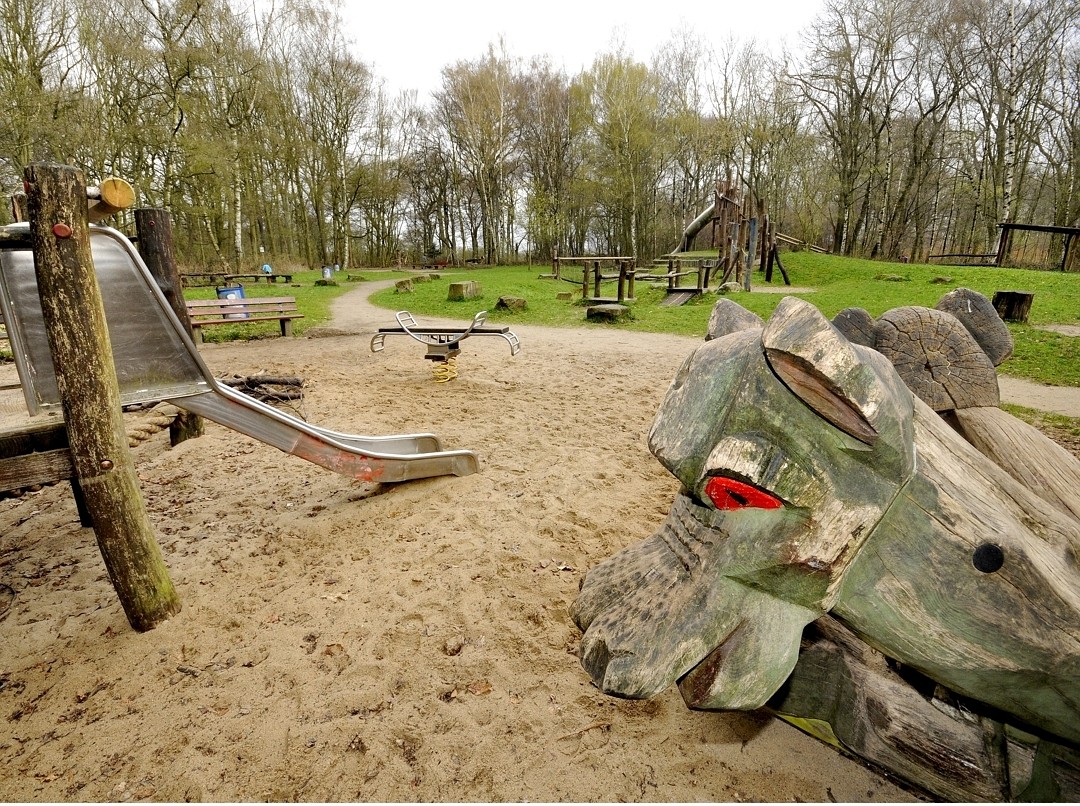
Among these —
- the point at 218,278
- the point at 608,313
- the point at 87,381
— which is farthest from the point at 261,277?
the point at 87,381

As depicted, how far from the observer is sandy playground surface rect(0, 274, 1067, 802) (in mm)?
1620

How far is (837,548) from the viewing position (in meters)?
0.89

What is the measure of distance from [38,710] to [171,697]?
0.45m

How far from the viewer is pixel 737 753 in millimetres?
1644

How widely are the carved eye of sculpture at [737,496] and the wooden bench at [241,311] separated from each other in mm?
10055

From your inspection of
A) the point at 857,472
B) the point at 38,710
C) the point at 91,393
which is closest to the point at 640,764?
the point at 857,472

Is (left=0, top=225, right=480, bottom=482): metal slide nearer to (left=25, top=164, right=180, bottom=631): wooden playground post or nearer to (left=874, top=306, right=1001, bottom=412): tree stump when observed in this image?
(left=25, top=164, right=180, bottom=631): wooden playground post

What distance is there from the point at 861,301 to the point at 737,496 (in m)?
12.0

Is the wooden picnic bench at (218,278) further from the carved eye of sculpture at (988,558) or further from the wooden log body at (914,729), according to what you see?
the carved eye of sculpture at (988,558)

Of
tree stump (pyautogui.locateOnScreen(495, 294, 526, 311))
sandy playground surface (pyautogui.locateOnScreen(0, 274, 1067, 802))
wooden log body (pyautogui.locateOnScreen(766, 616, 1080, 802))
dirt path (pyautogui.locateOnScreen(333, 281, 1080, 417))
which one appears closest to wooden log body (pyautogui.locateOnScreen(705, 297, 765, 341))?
wooden log body (pyautogui.locateOnScreen(766, 616, 1080, 802))

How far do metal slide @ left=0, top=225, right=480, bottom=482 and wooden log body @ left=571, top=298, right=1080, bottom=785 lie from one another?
255 centimetres

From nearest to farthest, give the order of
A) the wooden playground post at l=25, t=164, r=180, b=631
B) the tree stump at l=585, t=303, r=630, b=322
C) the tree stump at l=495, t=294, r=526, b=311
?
the wooden playground post at l=25, t=164, r=180, b=631, the tree stump at l=585, t=303, r=630, b=322, the tree stump at l=495, t=294, r=526, b=311

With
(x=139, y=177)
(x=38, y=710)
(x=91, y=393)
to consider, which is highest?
(x=139, y=177)

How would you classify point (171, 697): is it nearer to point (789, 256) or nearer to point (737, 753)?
point (737, 753)
